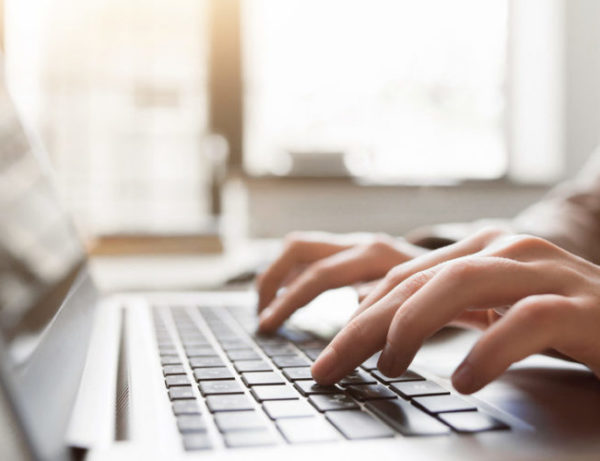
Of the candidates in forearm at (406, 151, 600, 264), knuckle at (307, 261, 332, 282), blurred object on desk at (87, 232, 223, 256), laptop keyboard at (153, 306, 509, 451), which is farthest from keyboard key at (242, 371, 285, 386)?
blurred object on desk at (87, 232, 223, 256)

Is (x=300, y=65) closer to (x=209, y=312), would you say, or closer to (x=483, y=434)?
(x=209, y=312)

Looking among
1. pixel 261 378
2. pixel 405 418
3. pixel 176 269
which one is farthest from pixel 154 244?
pixel 405 418

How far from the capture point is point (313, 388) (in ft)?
1.22

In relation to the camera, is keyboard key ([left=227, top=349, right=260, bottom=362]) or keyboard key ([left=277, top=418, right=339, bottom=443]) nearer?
keyboard key ([left=277, top=418, right=339, bottom=443])

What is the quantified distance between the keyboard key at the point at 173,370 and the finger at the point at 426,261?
12 cm

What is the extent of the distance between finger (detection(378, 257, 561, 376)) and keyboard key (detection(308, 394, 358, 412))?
4 cm

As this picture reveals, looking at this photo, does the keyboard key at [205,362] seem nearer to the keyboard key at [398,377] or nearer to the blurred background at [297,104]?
the keyboard key at [398,377]

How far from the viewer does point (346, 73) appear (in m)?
2.32

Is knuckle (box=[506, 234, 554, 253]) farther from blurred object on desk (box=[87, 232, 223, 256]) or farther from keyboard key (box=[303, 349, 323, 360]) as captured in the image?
blurred object on desk (box=[87, 232, 223, 256])

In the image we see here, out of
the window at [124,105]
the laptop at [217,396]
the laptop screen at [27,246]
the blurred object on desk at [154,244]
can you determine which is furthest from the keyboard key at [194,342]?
the window at [124,105]

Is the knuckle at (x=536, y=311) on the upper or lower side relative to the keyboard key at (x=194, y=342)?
upper

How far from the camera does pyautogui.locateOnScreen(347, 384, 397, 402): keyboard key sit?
0.35 m

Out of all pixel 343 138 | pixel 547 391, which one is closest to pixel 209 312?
pixel 547 391

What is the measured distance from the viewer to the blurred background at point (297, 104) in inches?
84.7
